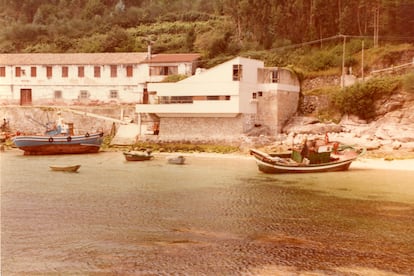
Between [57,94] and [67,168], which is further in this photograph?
[57,94]

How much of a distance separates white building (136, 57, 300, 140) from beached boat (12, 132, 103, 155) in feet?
17.6

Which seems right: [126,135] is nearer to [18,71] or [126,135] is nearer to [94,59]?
[94,59]

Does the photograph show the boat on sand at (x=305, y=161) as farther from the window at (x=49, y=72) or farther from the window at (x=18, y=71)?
the window at (x=18, y=71)

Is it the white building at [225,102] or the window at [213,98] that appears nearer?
the white building at [225,102]

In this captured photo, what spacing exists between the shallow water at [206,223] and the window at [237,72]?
13.8m

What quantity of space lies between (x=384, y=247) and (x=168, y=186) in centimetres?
1344

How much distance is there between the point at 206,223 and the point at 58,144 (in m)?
28.0

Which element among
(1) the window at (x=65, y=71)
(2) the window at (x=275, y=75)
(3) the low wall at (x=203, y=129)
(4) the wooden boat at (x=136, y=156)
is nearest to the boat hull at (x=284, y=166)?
(4) the wooden boat at (x=136, y=156)

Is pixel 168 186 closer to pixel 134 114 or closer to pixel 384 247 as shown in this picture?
pixel 384 247

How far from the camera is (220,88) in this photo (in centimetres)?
4306

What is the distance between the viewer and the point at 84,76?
5428 cm

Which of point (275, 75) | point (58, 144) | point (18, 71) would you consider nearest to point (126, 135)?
point (58, 144)

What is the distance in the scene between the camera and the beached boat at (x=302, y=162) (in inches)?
1206

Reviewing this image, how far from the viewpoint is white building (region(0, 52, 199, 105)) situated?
52.9 meters
